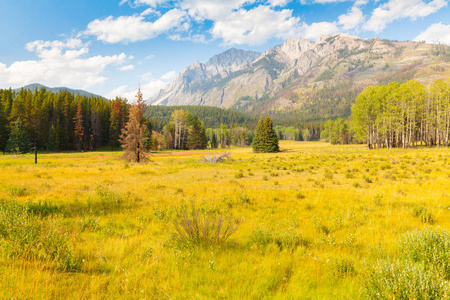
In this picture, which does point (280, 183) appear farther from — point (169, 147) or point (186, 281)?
point (169, 147)

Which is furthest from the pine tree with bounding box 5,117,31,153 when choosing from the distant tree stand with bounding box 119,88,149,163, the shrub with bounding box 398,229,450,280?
the shrub with bounding box 398,229,450,280

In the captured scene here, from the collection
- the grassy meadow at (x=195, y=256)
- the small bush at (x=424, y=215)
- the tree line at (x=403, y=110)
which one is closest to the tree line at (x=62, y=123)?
the grassy meadow at (x=195, y=256)

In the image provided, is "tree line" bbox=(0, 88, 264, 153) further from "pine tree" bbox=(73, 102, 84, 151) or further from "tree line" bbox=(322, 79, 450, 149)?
"tree line" bbox=(322, 79, 450, 149)

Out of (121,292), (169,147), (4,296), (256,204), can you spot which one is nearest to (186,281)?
(121,292)

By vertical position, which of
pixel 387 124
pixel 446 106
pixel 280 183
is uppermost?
pixel 446 106

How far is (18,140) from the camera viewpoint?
5006 cm

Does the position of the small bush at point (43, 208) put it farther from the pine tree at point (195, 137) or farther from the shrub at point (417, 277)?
the pine tree at point (195, 137)

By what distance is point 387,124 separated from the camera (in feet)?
160

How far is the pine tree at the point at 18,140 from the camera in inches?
1956

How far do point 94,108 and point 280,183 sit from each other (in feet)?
263

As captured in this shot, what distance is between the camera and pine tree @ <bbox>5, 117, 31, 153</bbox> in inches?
1956

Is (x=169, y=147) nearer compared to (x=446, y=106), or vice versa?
(x=446, y=106)

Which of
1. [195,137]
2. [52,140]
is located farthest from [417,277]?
[195,137]

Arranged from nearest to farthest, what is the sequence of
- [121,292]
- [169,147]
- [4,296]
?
[4,296] < [121,292] < [169,147]
